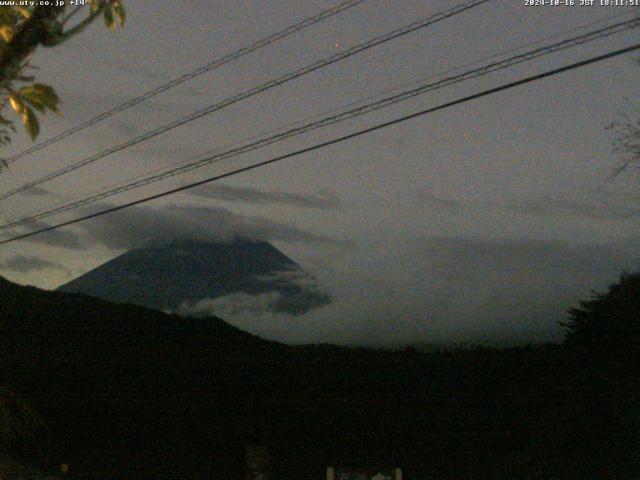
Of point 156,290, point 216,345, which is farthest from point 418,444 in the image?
point 156,290

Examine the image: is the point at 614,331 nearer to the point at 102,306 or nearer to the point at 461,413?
the point at 461,413

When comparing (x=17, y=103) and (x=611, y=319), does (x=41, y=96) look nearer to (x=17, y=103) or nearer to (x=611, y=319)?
(x=17, y=103)

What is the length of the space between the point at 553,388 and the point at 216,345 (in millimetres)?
7840

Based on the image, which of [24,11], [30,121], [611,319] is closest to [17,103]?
[30,121]

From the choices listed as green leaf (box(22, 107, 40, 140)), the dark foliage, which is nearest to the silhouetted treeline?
the dark foliage

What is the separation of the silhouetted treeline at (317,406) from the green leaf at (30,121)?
31.5ft

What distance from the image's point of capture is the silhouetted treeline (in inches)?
443

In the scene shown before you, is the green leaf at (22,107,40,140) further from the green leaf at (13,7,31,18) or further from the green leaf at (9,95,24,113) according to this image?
the green leaf at (13,7,31,18)

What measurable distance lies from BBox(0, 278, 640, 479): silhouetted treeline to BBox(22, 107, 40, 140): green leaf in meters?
9.59

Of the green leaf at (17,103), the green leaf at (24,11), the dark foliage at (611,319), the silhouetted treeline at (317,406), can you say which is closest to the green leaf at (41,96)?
the green leaf at (17,103)

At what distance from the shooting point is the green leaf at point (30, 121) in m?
3.16

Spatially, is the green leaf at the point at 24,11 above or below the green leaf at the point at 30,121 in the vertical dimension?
above

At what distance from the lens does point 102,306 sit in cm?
2078

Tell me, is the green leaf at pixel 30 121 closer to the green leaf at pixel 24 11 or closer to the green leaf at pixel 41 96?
the green leaf at pixel 41 96
